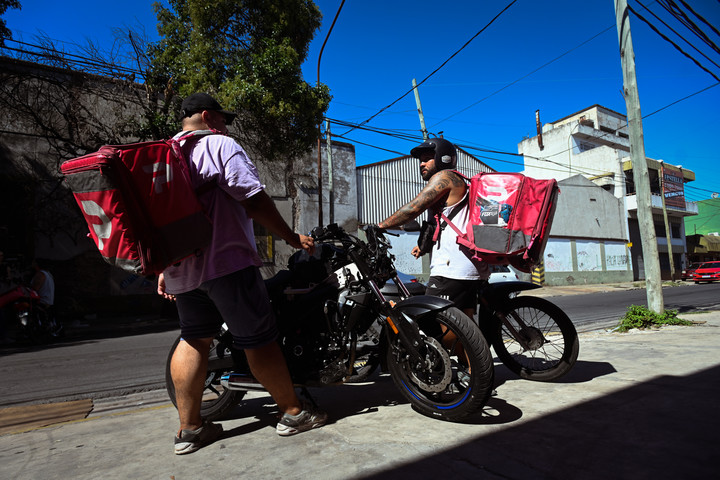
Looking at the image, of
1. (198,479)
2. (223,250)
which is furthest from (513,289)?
(198,479)

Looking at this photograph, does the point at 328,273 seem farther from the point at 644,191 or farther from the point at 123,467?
the point at 644,191

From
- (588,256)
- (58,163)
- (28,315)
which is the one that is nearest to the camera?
(28,315)

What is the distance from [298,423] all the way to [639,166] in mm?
6565

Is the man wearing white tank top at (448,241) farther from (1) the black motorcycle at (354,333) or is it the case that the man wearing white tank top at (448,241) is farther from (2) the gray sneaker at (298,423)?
(2) the gray sneaker at (298,423)

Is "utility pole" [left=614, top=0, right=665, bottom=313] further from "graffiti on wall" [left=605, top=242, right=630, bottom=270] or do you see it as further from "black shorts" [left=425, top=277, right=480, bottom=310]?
"graffiti on wall" [left=605, top=242, right=630, bottom=270]

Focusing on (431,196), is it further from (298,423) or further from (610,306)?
(610,306)

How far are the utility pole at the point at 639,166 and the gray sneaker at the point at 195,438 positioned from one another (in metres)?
6.24

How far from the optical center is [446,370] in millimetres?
2258

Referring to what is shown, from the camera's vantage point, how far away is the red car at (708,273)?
23.4m

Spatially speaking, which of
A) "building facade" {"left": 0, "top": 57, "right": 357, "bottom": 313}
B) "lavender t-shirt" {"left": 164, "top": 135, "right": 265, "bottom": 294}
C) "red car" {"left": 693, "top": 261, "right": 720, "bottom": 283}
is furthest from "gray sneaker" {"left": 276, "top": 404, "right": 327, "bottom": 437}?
"red car" {"left": 693, "top": 261, "right": 720, "bottom": 283}

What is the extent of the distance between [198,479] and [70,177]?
→ 1336 millimetres

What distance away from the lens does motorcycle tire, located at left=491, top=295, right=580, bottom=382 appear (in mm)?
2979

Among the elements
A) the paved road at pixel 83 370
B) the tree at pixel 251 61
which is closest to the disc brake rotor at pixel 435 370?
the paved road at pixel 83 370

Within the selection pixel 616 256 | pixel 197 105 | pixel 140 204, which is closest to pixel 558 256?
pixel 616 256
